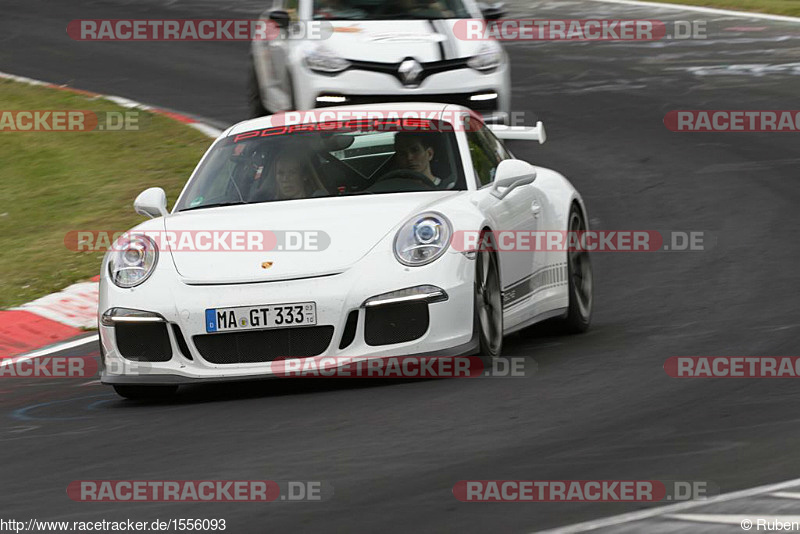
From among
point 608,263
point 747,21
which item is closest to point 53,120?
point 608,263

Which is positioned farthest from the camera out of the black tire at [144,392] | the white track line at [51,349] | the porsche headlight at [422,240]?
the white track line at [51,349]

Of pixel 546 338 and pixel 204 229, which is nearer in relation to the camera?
pixel 204 229

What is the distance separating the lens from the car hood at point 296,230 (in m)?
7.81

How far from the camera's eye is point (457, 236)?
7.99 meters

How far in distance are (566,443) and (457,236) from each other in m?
1.80

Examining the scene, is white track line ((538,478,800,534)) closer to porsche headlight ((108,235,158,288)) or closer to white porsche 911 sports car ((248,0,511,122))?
porsche headlight ((108,235,158,288))

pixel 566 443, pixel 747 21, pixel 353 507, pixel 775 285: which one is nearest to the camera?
pixel 353 507

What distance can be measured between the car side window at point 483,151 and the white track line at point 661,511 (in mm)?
3646

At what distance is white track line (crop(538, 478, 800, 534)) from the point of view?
16.8ft

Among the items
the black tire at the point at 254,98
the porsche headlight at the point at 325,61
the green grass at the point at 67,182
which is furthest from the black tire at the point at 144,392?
the black tire at the point at 254,98

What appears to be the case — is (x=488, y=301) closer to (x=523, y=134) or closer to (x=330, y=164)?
(x=330, y=164)

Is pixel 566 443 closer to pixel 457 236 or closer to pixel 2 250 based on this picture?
pixel 457 236

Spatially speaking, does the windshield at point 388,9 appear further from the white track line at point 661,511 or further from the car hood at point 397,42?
the white track line at point 661,511

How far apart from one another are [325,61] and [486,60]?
1.41 meters
